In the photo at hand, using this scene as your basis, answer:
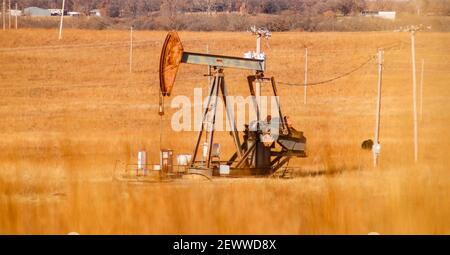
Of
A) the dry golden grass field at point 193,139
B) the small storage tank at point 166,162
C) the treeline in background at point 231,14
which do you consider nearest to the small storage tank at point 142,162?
the small storage tank at point 166,162

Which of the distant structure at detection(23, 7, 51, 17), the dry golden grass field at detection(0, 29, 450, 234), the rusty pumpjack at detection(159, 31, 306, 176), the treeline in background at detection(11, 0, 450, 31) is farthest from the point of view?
the distant structure at detection(23, 7, 51, 17)

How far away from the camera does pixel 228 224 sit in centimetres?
702

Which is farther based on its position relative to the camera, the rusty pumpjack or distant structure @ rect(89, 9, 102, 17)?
distant structure @ rect(89, 9, 102, 17)

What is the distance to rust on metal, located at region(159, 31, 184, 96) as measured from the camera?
17.1 m

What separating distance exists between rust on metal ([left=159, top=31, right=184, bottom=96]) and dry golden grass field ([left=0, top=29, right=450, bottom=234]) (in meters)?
1.77

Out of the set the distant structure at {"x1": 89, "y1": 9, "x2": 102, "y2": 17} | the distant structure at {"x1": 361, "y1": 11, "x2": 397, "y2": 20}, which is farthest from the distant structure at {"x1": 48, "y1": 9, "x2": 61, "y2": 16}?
the distant structure at {"x1": 361, "y1": 11, "x2": 397, "y2": 20}

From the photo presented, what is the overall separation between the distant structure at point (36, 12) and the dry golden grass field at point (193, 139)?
2157 centimetres

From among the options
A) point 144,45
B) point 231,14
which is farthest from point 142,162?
point 231,14

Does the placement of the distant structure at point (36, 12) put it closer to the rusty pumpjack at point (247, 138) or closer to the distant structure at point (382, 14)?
the distant structure at point (382, 14)

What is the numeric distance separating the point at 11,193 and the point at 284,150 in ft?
43.1

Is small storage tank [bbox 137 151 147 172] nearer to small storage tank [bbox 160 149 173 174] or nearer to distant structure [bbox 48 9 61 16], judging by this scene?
small storage tank [bbox 160 149 173 174]

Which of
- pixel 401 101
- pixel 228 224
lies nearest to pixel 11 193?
pixel 228 224

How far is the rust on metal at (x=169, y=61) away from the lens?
672 inches

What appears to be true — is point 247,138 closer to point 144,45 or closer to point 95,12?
point 144,45
